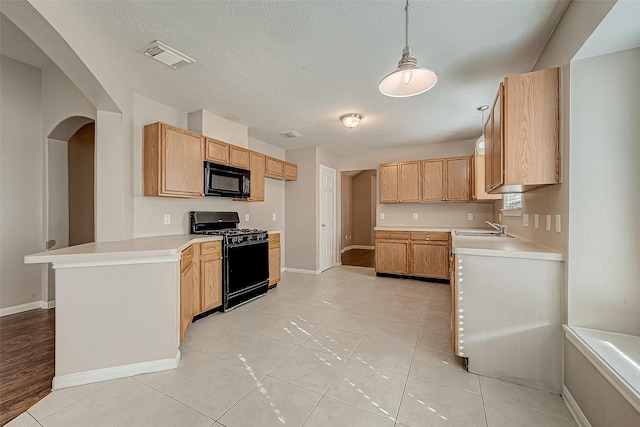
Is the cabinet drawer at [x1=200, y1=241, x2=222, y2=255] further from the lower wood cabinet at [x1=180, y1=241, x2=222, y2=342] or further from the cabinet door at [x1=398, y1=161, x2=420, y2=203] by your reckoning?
the cabinet door at [x1=398, y1=161, x2=420, y2=203]

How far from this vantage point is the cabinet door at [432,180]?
15.3 feet

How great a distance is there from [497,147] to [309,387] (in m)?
2.35

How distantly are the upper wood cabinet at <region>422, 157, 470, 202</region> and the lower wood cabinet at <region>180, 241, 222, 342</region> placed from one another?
12.2 ft

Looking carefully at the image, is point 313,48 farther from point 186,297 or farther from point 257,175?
point 186,297

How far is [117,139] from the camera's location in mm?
2641

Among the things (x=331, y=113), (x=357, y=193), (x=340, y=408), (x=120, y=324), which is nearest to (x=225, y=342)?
(x=120, y=324)

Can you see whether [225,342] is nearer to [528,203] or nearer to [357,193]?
[528,203]

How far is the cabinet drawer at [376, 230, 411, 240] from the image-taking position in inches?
186

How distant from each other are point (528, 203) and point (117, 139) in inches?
166

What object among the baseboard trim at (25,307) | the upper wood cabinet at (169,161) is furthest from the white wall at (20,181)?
the upper wood cabinet at (169,161)

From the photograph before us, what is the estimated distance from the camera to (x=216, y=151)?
3.41 metres

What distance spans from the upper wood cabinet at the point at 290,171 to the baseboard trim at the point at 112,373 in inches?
136

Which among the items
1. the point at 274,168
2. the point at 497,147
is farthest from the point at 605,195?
the point at 274,168

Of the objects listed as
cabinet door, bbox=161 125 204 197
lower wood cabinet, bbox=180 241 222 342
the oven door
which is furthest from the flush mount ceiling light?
lower wood cabinet, bbox=180 241 222 342
